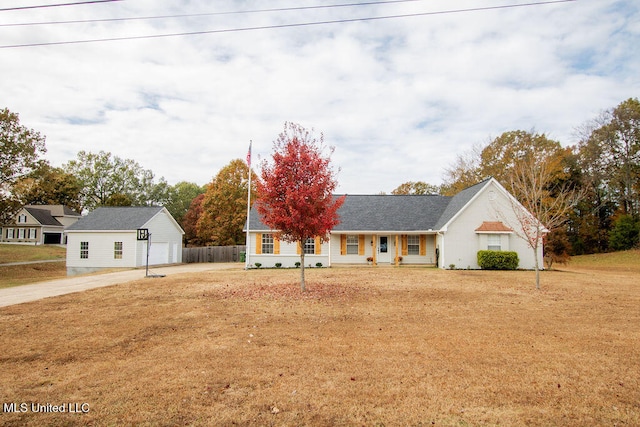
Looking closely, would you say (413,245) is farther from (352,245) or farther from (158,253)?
(158,253)

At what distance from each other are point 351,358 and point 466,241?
20.5 m

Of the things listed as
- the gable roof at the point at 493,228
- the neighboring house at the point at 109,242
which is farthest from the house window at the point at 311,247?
the neighboring house at the point at 109,242

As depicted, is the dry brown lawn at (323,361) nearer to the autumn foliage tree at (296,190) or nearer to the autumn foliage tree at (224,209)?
the autumn foliage tree at (296,190)

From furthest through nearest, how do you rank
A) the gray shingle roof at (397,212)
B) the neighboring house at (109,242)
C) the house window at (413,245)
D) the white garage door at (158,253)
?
the white garage door at (158,253) < the neighboring house at (109,242) < the house window at (413,245) < the gray shingle roof at (397,212)

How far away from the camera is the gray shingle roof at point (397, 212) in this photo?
28.0 m

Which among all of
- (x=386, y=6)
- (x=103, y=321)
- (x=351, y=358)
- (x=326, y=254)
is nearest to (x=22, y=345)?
(x=103, y=321)

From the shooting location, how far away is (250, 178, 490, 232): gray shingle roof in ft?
91.8

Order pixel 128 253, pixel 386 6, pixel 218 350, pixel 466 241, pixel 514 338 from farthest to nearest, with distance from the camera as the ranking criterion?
pixel 128 253 < pixel 466 241 < pixel 386 6 < pixel 514 338 < pixel 218 350

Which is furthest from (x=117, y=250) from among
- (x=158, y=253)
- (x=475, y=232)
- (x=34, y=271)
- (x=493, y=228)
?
(x=493, y=228)

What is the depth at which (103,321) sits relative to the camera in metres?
9.47

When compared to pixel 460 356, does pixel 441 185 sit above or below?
above

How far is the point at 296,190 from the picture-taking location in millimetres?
13617

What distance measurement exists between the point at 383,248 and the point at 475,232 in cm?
666

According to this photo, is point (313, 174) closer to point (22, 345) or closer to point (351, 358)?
point (351, 358)
